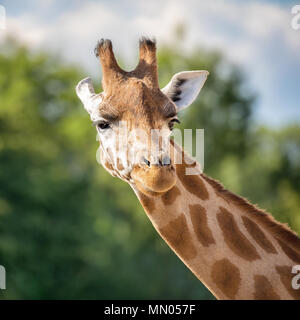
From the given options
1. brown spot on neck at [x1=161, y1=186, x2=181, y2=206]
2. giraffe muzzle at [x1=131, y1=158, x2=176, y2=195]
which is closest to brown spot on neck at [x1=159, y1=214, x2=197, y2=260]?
brown spot on neck at [x1=161, y1=186, x2=181, y2=206]

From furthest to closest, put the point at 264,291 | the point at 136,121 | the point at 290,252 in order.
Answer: the point at 290,252
the point at 264,291
the point at 136,121

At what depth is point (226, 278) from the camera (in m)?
4.59

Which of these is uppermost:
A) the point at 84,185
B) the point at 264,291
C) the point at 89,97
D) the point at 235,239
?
the point at 84,185

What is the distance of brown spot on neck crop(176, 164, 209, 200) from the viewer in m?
4.89

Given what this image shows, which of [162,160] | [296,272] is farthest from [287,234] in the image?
[162,160]

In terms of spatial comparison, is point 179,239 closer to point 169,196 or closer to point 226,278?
point 169,196

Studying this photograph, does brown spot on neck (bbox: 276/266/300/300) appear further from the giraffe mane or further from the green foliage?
the green foliage

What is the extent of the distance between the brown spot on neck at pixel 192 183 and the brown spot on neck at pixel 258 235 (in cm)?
40

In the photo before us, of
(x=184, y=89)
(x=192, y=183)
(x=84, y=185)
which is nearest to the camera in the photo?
(x=192, y=183)

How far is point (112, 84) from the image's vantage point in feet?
15.5

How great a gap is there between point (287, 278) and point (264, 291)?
0.22 m

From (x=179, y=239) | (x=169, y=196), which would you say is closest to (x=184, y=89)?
(x=169, y=196)

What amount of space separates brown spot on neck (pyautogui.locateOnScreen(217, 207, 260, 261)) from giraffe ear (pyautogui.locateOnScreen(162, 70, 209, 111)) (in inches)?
40.7
